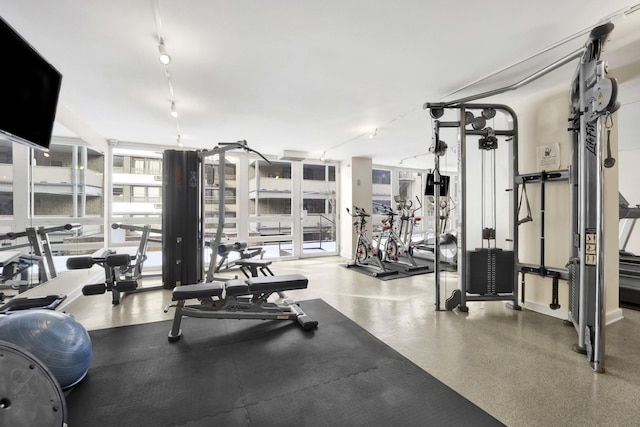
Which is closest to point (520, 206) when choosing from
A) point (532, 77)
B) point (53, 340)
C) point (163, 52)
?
point (532, 77)

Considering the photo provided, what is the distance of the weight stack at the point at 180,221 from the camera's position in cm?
446

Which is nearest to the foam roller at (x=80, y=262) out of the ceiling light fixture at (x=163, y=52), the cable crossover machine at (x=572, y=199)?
the ceiling light fixture at (x=163, y=52)

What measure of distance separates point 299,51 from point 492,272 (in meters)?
3.18

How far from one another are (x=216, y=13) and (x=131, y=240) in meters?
5.41

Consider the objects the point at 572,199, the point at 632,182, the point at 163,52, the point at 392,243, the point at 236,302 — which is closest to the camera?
the point at 163,52

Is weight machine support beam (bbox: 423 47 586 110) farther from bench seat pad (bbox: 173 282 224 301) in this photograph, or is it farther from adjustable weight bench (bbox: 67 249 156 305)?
adjustable weight bench (bbox: 67 249 156 305)

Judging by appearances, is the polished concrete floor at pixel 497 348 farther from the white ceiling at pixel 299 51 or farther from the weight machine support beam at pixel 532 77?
the white ceiling at pixel 299 51

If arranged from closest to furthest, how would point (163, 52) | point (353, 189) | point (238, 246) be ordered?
point (163, 52)
point (238, 246)
point (353, 189)

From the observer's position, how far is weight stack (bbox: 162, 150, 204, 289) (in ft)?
14.6

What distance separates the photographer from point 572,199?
277 cm

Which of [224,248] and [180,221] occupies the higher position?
[180,221]

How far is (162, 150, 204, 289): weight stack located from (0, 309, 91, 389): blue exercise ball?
2562 millimetres

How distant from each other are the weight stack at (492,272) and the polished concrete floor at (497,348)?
0.27 meters

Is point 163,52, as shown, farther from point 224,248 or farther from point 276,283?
point 224,248
